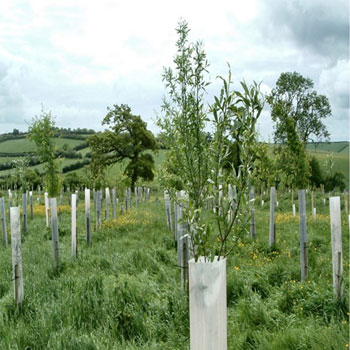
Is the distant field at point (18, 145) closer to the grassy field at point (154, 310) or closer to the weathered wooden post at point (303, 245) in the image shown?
the grassy field at point (154, 310)

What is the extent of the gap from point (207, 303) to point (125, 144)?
47.7 meters

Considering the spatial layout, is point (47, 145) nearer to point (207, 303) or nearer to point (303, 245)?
point (303, 245)

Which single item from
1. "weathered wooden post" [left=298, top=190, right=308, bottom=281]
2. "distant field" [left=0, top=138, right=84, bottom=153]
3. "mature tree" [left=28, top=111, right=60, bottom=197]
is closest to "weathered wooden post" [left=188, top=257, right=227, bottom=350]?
"weathered wooden post" [left=298, top=190, right=308, bottom=281]

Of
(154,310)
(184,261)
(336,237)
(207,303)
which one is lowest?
(154,310)

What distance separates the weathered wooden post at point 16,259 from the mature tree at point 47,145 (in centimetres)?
916

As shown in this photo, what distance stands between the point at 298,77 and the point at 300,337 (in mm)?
45965

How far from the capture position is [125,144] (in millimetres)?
49719

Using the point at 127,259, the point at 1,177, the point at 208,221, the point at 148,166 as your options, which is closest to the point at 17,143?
the point at 1,177

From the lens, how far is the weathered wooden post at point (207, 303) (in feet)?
8.60

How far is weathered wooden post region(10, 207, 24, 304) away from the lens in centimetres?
684

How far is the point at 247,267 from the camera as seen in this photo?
848 cm

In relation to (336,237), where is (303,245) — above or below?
below

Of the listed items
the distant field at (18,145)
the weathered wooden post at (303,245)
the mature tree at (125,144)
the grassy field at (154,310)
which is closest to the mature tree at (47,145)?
the grassy field at (154,310)

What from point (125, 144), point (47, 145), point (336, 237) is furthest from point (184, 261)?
point (125, 144)
